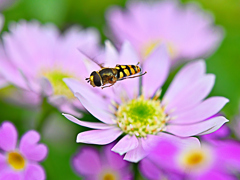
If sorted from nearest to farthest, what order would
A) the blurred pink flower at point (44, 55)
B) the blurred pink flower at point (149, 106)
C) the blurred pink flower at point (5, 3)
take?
1. the blurred pink flower at point (149, 106)
2. the blurred pink flower at point (44, 55)
3. the blurred pink flower at point (5, 3)

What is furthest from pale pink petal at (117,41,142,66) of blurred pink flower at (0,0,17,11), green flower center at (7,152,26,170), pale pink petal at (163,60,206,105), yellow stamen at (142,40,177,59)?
blurred pink flower at (0,0,17,11)

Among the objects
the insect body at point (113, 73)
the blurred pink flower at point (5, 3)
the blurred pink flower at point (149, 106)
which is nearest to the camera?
the blurred pink flower at point (149, 106)

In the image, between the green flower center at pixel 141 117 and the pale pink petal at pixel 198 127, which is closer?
the pale pink petal at pixel 198 127

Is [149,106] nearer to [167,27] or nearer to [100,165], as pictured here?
[100,165]

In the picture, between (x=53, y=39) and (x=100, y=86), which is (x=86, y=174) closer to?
(x=100, y=86)

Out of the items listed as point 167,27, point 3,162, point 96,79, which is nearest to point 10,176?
point 3,162

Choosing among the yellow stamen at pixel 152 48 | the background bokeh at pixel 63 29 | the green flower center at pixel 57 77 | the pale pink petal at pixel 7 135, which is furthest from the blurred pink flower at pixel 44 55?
the yellow stamen at pixel 152 48

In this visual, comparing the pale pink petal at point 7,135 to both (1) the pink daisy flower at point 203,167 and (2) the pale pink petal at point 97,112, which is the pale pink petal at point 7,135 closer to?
(2) the pale pink petal at point 97,112
